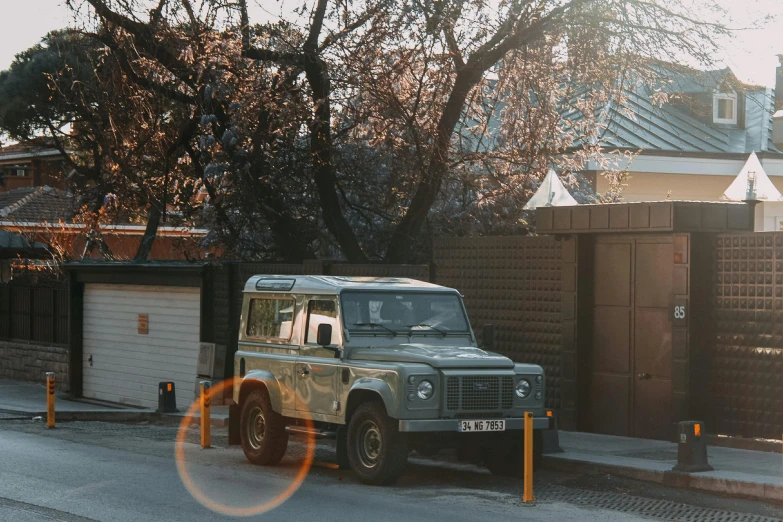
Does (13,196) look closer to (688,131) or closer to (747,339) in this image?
(688,131)

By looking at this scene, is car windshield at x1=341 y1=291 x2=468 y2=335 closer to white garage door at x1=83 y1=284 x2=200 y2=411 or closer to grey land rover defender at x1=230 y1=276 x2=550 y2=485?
grey land rover defender at x1=230 y1=276 x2=550 y2=485

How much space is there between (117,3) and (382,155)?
546 centimetres

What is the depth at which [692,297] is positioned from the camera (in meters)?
13.5

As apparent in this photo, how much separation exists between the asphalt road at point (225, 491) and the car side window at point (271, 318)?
59.2 inches

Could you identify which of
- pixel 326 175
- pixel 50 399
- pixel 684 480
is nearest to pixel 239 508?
pixel 684 480

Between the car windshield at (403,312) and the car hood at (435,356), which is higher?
the car windshield at (403,312)

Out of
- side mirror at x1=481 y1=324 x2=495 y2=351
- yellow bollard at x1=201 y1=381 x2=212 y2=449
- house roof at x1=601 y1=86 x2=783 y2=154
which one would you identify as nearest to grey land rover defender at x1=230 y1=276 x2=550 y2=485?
side mirror at x1=481 y1=324 x2=495 y2=351

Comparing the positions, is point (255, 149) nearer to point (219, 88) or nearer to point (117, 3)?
point (219, 88)

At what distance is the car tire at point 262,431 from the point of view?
12.9 metres

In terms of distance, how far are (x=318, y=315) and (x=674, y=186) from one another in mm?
16216

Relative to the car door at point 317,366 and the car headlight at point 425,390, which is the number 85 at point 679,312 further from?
the car door at point 317,366

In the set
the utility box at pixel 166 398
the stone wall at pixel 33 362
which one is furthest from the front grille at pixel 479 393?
the stone wall at pixel 33 362

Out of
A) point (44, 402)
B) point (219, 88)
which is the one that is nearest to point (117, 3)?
point (219, 88)

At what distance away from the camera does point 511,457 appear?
1209 cm
